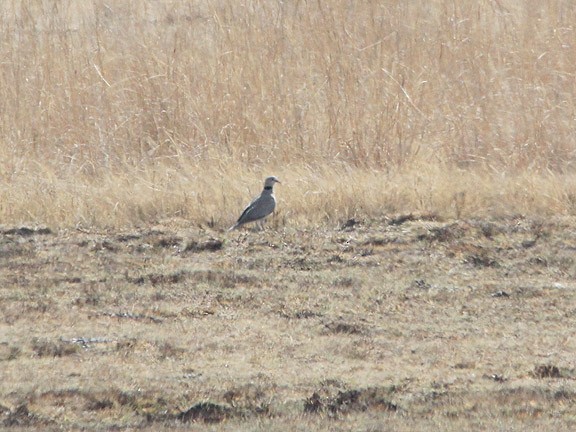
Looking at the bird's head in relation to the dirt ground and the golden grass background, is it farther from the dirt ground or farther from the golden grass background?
the dirt ground

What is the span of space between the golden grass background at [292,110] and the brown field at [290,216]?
2 centimetres

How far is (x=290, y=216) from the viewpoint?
7559 millimetres

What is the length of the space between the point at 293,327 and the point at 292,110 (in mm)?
3909

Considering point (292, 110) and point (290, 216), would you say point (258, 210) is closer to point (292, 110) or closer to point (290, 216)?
point (290, 216)

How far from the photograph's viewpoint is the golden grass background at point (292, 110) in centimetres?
771

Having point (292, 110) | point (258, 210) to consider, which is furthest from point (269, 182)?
point (292, 110)

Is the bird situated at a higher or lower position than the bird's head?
lower

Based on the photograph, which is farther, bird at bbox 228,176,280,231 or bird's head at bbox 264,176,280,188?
bird's head at bbox 264,176,280,188

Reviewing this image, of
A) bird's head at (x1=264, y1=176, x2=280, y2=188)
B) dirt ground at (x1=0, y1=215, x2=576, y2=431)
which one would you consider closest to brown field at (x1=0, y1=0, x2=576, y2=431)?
dirt ground at (x1=0, y1=215, x2=576, y2=431)

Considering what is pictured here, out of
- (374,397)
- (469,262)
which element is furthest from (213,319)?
(469,262)

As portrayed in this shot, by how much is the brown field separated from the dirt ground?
0.02m

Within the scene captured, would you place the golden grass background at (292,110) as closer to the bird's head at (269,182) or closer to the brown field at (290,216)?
the brown field at (290,216)

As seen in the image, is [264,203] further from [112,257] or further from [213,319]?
[213,319]

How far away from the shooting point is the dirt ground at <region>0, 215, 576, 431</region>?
4.31 metres
